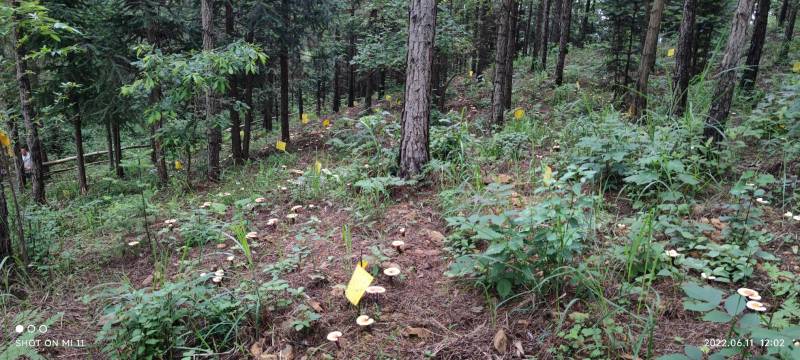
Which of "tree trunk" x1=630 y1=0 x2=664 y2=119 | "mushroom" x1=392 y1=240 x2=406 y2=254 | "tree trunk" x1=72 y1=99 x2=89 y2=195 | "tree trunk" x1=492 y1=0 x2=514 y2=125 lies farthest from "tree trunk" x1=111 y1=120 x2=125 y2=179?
"tree trunk" x1=630 y1=0 x2=664 y2=119

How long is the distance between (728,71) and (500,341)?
3974 mm

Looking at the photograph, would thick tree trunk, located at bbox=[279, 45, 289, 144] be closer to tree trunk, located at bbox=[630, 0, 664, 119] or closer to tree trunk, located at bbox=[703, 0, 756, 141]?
tree trunk, located at bbox=[630, 0, 664, 119]

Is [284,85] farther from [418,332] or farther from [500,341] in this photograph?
[500,341]

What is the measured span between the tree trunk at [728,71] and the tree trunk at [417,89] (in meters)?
3.04

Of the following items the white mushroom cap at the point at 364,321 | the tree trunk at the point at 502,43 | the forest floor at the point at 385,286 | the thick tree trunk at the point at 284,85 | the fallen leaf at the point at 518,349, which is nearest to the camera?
the fallen leaf at the point at 518,349

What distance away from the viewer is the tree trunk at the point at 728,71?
4070 millimetres

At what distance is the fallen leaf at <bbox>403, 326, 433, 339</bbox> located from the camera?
8.30 feet

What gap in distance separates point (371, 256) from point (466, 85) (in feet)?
48.1

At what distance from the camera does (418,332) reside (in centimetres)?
254

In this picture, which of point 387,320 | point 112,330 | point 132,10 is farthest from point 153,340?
point 132,10

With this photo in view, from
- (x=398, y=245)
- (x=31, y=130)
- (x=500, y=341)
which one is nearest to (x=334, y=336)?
(x=500, y=341)

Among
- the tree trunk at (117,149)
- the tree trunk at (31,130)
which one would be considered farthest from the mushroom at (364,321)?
the tree trunk at (117,149)

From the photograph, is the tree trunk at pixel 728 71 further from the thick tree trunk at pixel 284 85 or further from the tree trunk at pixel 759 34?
the thick tree trunk at pixel 284 85

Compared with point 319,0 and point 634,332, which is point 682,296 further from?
point 319,0
